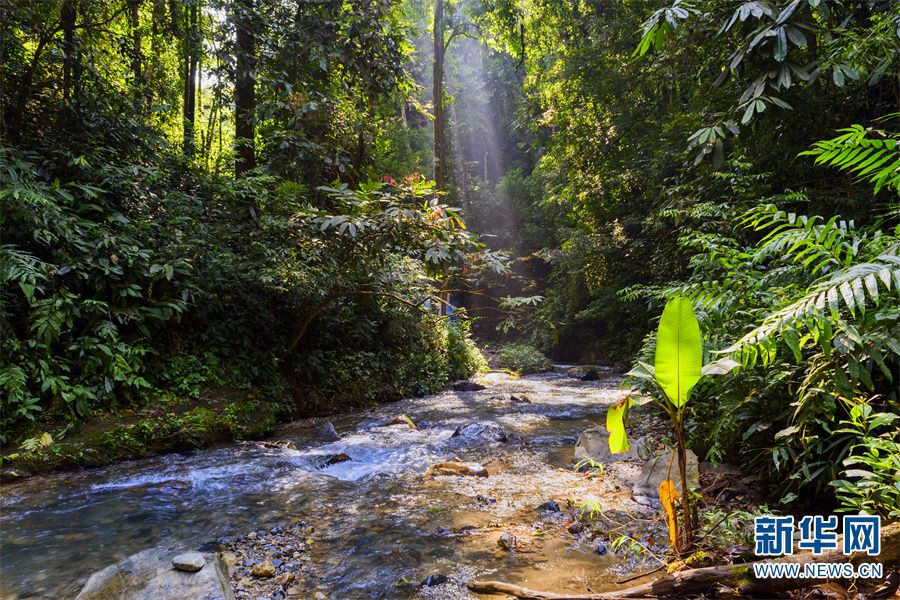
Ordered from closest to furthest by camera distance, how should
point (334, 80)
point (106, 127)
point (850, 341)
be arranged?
1. point (850, 341)
2. point (106, 127)
3. point (334, 80)

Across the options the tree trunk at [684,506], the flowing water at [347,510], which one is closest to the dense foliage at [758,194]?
the tree trunk at [684,506]

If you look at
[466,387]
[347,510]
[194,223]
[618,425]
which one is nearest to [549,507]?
[618,425]

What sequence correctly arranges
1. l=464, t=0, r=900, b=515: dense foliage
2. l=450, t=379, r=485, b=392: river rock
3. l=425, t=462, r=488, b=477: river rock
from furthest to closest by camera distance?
l=450, t=379, r=485, b=392: river rock < l=425, t=462, r=488, b=477: river rock < l=464, t=0, r=900, b=515: dense foliage

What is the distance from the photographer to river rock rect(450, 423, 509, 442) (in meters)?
6.00

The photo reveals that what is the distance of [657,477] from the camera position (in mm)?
3832

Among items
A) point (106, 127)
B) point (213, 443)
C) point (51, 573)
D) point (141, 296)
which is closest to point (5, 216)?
point (141, 296)

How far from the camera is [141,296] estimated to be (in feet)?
19.6

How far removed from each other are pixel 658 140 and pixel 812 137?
5810mm

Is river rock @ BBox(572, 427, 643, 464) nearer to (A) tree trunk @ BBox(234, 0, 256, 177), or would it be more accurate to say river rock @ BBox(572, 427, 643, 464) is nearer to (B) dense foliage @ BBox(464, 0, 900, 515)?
(B) dense foliage @ BBox(464, 0, 900, 515)

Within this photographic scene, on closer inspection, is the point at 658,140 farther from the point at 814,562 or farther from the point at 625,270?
the point at 814,562

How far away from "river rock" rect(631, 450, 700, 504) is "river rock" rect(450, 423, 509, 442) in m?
2.19

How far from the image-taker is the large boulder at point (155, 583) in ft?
7.34

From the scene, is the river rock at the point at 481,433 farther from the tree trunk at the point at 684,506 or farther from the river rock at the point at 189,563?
the river rock at the point at 189,563

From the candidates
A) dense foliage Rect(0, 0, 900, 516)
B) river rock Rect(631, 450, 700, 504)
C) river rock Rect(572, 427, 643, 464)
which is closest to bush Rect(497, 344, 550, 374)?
dense foliage Rect(0, 0, 900, 516)
